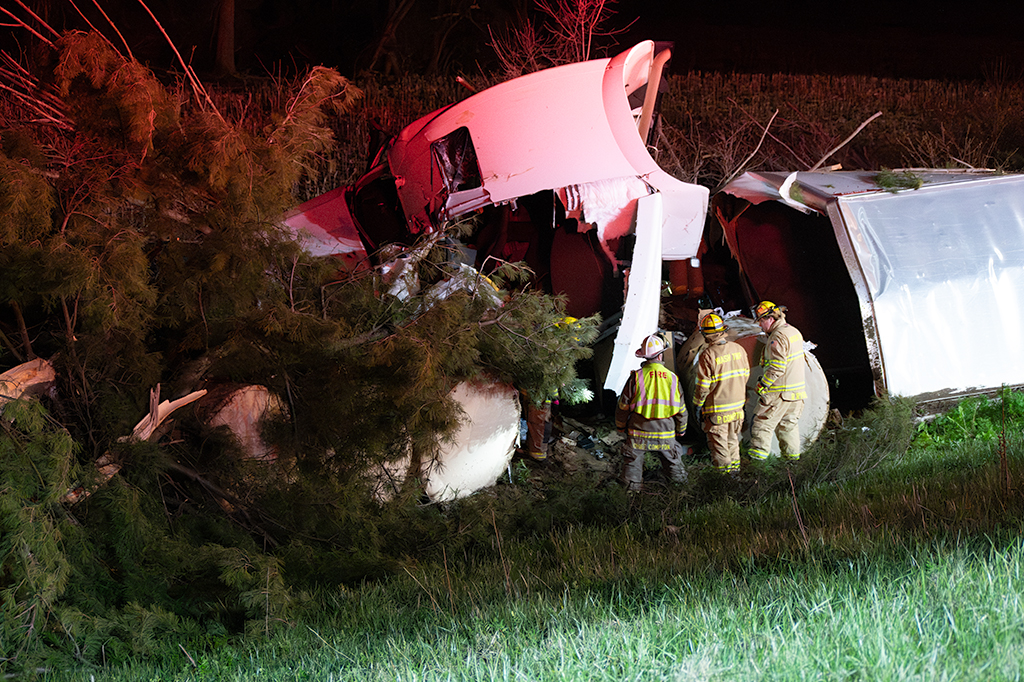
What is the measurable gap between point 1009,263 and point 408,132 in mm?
5022

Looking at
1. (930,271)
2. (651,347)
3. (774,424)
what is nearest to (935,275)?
(930,271)

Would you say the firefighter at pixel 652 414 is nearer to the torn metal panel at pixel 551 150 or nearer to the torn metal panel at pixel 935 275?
the torn metal panel at pixel 551 150

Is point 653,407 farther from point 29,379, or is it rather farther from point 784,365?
point 29,379

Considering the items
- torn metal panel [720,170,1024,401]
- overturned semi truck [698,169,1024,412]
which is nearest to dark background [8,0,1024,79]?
overturned semi truck [698,169,1024,412]

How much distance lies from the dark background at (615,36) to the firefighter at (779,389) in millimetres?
6154

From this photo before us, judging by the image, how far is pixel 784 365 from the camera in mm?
5531

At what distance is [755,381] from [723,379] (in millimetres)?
657

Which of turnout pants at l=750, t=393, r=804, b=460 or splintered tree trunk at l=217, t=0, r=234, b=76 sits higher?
splintered tree trunk at l=217, t=0, r=234, b=76

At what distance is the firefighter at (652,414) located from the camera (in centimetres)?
533

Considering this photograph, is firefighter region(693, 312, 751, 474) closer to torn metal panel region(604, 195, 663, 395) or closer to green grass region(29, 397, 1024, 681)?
torn metal panel region(604, 195, 663, 395)

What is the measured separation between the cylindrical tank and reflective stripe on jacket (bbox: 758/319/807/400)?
281 mm

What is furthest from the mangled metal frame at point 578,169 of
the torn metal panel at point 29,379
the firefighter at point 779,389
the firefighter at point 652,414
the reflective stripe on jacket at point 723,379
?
the torn metal panel at point 29,379

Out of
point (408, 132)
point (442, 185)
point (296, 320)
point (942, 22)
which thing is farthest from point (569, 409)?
point (942, 22)

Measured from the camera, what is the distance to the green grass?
217cm
